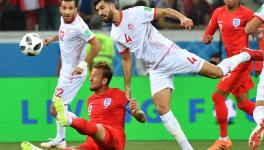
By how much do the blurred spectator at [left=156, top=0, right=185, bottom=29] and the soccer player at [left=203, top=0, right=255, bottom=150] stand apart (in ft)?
12.1

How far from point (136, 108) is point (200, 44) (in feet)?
21.1

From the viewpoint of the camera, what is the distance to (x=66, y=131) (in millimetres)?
14570

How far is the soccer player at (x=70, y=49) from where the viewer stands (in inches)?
511

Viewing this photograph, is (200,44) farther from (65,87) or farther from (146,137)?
(65,87)

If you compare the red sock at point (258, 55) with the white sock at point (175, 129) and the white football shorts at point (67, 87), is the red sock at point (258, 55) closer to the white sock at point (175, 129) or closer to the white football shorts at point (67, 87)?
the white sock at point (175, 129)

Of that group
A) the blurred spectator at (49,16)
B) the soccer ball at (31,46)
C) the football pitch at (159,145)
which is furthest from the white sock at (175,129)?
the blurred spectator at (49,16)

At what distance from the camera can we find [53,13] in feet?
56.1

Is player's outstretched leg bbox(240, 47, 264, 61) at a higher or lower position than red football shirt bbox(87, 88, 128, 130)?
higher

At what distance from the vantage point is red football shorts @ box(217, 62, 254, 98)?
1291 centimetres

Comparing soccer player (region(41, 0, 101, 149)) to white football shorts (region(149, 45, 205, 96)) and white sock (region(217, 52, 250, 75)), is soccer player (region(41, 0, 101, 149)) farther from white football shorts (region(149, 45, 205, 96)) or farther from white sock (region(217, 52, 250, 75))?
white sock (region(217, 52, 250, 75))

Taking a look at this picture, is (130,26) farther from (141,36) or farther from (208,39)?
(208,39)

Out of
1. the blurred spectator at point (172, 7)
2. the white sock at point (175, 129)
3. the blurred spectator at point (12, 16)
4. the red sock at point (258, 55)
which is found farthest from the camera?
the blurred spectator at point (12, 16)

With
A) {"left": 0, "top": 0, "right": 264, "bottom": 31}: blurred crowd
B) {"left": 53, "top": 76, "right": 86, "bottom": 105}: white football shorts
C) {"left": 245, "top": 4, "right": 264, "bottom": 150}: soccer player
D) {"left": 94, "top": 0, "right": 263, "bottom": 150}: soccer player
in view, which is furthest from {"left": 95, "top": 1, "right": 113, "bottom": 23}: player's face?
{"left": 0, "top": 0, "right": 264, "bottom": 31}: blurred crowd

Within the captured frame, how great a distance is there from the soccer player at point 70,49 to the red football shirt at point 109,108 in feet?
6.86
